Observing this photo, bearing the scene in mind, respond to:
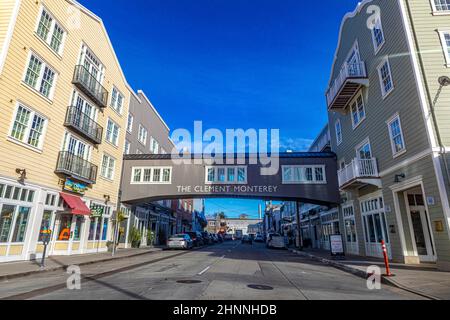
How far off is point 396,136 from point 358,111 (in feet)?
17.3

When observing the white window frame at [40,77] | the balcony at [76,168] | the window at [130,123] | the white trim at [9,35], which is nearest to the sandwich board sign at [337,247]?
the balcony at [76,168]

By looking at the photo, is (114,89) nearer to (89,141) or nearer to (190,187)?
(89,141)

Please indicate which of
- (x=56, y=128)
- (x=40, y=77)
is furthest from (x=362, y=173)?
(x=40, y=77)

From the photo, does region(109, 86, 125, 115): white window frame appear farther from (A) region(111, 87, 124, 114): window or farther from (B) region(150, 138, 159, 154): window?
(B) region(150, 138, 159, 154): window

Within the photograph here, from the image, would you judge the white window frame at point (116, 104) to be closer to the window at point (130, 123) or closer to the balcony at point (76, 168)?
the window at point (130, 123)

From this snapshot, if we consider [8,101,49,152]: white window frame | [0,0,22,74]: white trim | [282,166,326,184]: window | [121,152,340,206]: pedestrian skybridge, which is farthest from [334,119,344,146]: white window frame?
[0,0,22,74]: white trim

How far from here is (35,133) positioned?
51.8ft

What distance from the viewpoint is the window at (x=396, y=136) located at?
1412 centimetres

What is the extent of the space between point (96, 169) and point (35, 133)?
6.25 meters

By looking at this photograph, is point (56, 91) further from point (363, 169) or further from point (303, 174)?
point (303, 174)

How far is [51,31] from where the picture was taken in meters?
17.0

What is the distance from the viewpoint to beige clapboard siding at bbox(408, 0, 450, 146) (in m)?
12.0
